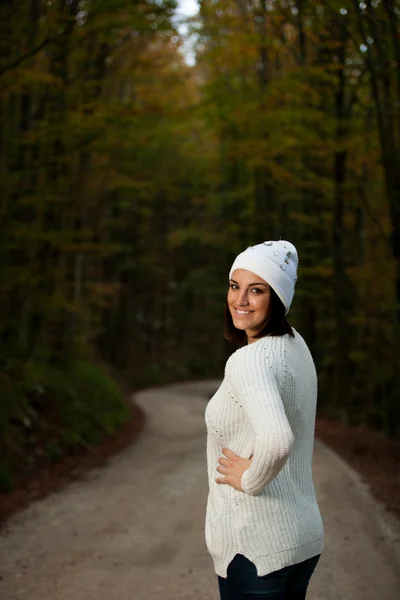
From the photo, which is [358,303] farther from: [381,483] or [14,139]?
[14,139]

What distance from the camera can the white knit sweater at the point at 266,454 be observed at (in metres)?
2.22

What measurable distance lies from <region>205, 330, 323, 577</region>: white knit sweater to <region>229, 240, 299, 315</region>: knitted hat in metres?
0.17

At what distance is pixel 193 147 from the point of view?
19.8 m

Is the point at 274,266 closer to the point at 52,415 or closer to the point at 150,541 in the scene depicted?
the point at 150,541

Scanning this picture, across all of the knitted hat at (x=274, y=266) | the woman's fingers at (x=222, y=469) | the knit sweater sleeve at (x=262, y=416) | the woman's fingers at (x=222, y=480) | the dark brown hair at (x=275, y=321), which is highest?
the knitted hat at (x=274, y=266)

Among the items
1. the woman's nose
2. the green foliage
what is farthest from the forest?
the woman's nose

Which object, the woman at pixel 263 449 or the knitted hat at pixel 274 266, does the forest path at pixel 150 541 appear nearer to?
the woman at pixel 263 449

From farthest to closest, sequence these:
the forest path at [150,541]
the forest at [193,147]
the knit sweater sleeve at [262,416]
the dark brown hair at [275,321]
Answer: the forest at [193,147]
the forest path at [150,541]
the dark brown hair at [275,321]
the knit sweater sleeve at [262,416]

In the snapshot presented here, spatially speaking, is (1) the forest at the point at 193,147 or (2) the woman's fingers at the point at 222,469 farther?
(1) the forest at the point at 193,147

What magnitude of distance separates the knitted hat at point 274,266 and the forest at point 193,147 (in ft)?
22.2

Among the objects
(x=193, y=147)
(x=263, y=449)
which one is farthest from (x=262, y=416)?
(x=193, y=147)

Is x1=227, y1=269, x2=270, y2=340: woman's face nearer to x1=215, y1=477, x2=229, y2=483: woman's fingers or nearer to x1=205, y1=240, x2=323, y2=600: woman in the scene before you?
x1=205, y1=240, x2=323, y2=600: woman

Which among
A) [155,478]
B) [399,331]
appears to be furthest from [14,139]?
[399,331]

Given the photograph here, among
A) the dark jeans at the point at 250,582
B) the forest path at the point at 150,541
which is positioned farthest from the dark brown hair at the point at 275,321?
the forest path at the point at 150,541
